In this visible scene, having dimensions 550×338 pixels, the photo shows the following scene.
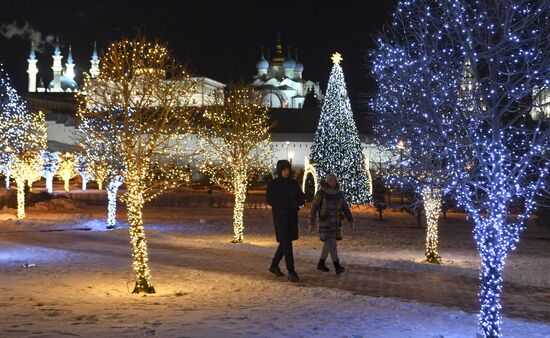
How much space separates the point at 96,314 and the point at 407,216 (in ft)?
78.8

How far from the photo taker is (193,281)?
11.7m

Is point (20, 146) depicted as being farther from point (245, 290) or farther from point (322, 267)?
point (245, 290)

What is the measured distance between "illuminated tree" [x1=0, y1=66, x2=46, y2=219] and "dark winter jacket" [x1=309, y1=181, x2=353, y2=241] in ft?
54.8

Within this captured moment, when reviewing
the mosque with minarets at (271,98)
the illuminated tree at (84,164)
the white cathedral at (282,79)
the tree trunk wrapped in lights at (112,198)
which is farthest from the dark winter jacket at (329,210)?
the white cathedral at (282,79)

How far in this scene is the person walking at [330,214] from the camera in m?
12.8

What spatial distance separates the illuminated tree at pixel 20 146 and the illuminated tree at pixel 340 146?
13403 millimetres

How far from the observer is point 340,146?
37812mm

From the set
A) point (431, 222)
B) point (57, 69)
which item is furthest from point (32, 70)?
point (431, 222)

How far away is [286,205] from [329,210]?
1.10m

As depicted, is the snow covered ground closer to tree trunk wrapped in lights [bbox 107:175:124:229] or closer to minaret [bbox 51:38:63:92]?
tree trunk wrapped in lights [bbox 107:175:124:229]

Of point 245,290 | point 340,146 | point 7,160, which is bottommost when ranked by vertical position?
point 245,290

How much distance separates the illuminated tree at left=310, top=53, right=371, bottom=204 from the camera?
3747cm

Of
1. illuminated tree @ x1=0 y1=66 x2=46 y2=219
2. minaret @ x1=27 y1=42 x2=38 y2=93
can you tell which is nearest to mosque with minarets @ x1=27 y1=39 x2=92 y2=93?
minaret @ x1=27 y1=42 x2=38 y2=93

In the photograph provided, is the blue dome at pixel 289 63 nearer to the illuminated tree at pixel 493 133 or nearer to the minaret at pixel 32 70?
the minaret at pixel 32 70
